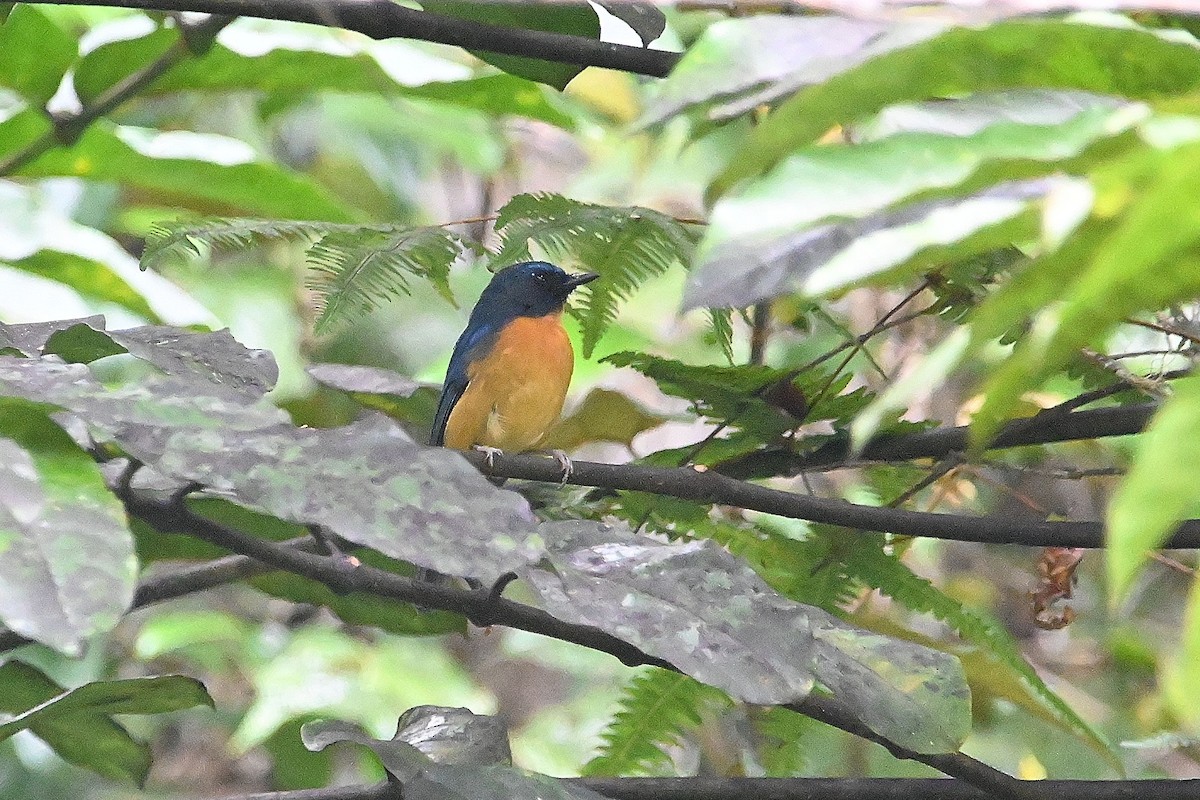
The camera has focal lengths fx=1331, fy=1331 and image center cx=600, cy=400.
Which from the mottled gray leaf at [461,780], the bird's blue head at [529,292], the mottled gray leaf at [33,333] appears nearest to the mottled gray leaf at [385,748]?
the mottled gray leaf at [461,780]

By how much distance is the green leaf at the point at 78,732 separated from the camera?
1.69 metres

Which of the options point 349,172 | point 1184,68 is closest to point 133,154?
point 1184,68

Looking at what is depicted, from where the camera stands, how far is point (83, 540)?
2.66 ft

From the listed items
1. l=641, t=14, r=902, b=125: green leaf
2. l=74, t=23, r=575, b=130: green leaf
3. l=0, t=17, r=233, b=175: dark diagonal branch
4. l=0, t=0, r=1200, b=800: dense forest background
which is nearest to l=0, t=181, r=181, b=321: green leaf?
l=0, t=0, r=1200, b=800: dense forest background

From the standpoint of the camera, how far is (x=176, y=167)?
287 cm

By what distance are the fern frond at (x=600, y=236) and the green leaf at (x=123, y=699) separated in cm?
67

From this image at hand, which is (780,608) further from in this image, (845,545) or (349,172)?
(349,172)

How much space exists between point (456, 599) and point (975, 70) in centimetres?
89

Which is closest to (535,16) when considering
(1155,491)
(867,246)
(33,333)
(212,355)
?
(212,355)

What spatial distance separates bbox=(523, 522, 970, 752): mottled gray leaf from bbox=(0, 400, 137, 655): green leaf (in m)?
0.41

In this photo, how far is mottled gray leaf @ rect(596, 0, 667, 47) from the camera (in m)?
1.64

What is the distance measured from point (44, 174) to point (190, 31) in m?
0.80

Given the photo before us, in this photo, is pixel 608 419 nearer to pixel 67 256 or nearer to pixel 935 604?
pixel 935 604

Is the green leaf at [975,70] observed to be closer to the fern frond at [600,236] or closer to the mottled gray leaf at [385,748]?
→ the mottled gray leaf at [385,748]
